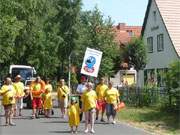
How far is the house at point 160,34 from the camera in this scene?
2015 inches

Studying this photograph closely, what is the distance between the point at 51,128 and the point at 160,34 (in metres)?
33.5

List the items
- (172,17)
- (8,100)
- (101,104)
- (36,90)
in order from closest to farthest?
(8,100) < (101,104) < (36,90) < (172,17)

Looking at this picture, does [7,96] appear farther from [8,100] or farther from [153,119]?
[153,119]

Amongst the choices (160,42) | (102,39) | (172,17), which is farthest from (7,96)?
(172,17)

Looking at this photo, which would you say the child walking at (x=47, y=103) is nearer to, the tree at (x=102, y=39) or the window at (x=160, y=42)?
the tree at (x=102, y=39)

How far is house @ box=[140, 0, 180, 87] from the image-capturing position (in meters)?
51.2

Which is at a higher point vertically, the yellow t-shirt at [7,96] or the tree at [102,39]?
the tree at [102,39]

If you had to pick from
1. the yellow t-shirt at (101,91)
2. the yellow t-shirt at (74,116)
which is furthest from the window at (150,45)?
the yellow t-shirt at (74,116)

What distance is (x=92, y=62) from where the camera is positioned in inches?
987

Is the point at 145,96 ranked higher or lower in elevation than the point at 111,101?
higher

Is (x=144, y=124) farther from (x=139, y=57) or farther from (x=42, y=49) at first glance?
(x=42, y=49)

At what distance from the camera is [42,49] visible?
6681 centimetres

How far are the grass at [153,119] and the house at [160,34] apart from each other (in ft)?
73.4

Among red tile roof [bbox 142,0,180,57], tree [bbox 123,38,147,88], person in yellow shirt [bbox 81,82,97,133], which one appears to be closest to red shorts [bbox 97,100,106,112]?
person in yellow shirt [bbox 81,82,97,133]
